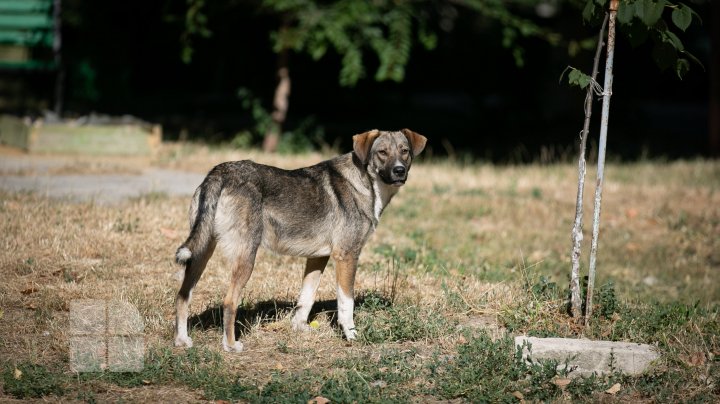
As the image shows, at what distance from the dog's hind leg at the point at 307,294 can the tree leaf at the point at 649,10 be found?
293cm

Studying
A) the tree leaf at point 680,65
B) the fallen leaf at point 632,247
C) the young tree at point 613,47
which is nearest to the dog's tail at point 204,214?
the young tree at point 613,47

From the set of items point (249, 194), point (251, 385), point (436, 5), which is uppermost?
point (436, 5)

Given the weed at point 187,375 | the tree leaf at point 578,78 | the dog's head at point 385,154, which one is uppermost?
the tree leaf at point 578,78

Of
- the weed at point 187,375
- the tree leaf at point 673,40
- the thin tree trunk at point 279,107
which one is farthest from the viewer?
the thin tree trunk at point 279,107

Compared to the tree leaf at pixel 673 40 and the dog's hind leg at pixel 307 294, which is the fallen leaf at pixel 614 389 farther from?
the tree leaf at pixel 673 40

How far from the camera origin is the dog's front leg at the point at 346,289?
21.8 ft

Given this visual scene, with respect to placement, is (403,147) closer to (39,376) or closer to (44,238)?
(39,376)

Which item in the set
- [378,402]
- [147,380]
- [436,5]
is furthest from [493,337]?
[436,5]

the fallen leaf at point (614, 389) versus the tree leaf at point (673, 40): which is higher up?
the tree leaf at point (673, 40)

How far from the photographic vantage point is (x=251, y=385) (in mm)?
5707

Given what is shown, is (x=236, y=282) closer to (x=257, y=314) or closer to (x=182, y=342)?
(x=182, y=342)

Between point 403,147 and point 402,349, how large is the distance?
1573mm

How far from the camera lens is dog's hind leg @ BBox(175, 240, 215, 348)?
6113 mm

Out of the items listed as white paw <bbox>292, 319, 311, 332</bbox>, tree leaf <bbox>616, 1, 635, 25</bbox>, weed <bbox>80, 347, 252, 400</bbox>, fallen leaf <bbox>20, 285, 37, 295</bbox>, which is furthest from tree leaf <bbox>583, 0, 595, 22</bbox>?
fallen leaf <bbox>20, 285, 37, 295</bbox>
